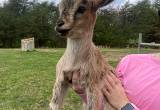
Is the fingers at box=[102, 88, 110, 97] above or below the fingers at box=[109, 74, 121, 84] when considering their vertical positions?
below

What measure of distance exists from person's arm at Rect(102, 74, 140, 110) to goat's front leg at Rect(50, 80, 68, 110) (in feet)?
0.97

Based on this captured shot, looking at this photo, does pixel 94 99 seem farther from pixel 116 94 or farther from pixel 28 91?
pixel 28 91

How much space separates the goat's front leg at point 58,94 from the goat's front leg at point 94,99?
0.22 m

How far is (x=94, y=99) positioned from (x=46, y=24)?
1287 inches

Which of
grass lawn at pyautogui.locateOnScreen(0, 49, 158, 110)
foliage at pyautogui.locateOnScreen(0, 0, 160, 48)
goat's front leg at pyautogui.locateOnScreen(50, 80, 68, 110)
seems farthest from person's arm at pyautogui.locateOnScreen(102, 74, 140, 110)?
foliage at pyautogui.locateOnScreen(0, 0, 160, 48)

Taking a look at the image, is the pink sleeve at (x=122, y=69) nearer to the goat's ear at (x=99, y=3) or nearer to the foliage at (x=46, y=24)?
the goat's ear at (x=99, y=3)

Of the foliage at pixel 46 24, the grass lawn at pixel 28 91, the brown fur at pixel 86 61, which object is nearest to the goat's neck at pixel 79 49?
the brown fur at pixel 86 61

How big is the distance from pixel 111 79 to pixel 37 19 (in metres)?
34.6

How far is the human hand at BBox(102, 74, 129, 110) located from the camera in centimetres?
248

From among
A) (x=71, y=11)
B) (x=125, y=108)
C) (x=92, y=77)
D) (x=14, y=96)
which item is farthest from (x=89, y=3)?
(x=14, y=96)

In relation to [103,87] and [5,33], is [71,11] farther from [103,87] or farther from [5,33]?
[5,33]

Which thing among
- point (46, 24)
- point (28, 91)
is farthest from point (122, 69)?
point (46, 24)

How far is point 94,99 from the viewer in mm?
2580

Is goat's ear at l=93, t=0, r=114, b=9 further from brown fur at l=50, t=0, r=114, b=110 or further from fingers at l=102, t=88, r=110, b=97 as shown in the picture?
fingers at l=102, t=88, r=110, b=97
